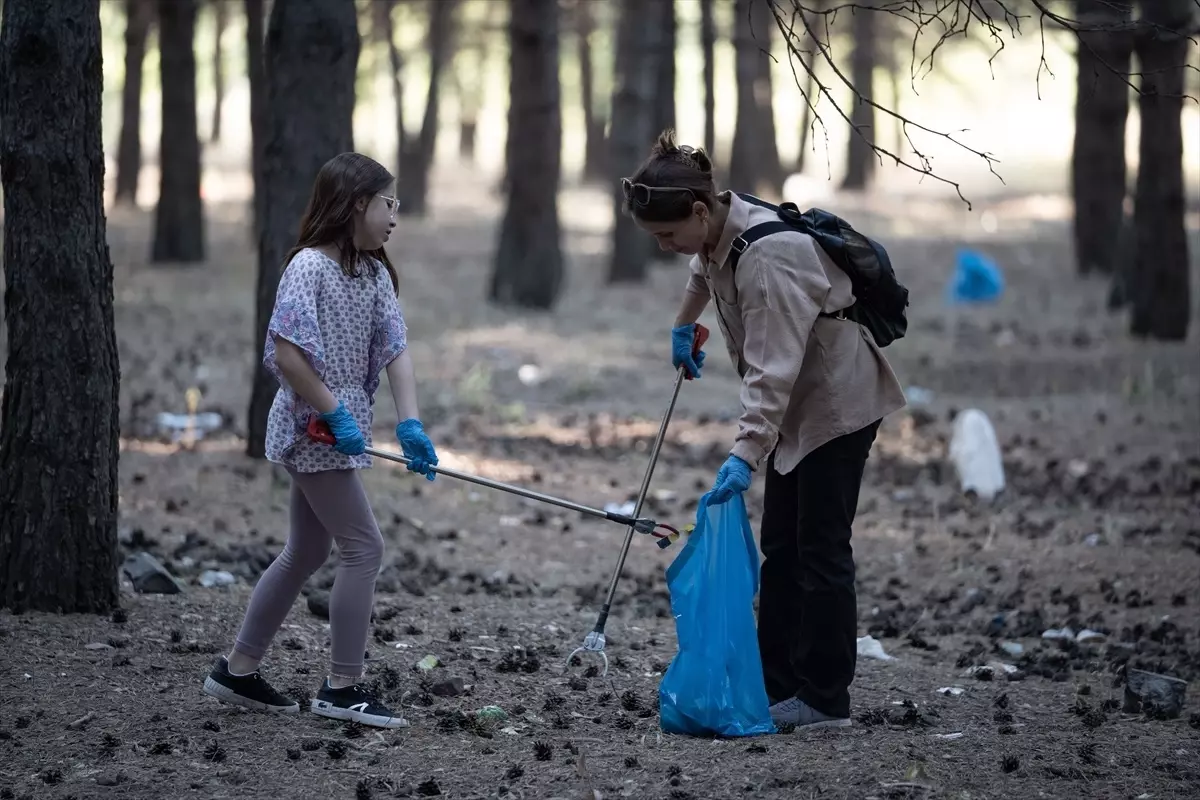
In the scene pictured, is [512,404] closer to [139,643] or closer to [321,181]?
[139,643]

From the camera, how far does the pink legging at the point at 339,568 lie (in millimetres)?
4613

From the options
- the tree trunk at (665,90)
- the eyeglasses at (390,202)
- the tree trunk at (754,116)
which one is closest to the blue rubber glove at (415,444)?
the eyeglasses at (390,202)

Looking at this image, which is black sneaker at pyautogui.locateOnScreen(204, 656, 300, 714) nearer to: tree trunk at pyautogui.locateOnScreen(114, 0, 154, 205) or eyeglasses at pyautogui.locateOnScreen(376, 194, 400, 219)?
eyeglasses at pyautogui.locateOnScreen(376, 194, 400, 219)

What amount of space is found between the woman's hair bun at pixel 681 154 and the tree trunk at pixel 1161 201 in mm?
10692

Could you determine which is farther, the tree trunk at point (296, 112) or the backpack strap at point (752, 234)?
the tree trunk at point (296, 112)

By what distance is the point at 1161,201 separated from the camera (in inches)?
573

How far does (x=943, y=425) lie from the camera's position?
1221 centimetres

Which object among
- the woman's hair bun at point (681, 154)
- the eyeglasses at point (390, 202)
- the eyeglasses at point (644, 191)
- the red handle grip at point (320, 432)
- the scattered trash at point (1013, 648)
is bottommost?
the scattered trash at point (1013, 648)

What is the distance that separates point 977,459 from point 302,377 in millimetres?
6353

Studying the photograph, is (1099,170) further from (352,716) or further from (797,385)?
(352,716)

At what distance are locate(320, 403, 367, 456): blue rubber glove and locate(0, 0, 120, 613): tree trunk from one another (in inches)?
65.4

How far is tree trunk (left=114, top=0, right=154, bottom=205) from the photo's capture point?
23375mm

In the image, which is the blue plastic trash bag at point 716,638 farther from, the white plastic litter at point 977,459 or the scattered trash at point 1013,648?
the white plastic litter at point 977,459

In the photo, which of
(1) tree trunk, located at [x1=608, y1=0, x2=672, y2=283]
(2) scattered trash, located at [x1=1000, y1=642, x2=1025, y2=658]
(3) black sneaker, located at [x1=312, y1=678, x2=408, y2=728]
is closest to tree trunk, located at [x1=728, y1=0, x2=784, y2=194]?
(1) tree trunk, located at [x1=608, y1=0, x2=672, y2=283]
